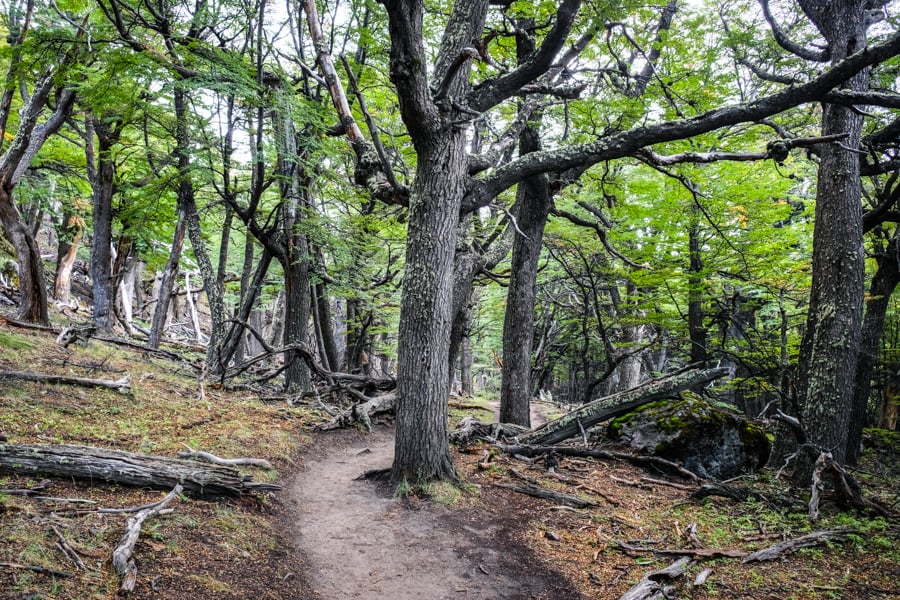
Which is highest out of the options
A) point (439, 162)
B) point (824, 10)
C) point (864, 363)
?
point (824, 10)

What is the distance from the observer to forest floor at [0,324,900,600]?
3.32 meters

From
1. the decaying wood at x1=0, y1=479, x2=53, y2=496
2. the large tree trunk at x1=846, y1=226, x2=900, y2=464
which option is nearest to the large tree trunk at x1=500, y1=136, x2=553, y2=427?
the large tree trunk at x1=846, y1=226, x2=900, y2=464

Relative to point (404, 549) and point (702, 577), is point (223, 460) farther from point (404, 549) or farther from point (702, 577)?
point (702, 577)

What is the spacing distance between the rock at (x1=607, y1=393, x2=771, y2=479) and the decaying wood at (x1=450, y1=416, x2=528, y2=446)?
2049 millimetres

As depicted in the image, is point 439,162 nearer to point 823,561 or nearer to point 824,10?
point 823,561

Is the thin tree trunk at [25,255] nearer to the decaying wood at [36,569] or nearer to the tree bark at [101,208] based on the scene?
the tree bark at [101,208]

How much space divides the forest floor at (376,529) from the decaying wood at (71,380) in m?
0.16

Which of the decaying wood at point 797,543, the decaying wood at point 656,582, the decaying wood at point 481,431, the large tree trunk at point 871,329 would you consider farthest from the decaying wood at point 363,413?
the large tree trunk at point 871,329

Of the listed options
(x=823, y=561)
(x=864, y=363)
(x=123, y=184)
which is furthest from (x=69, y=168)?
(x=864, y=363)

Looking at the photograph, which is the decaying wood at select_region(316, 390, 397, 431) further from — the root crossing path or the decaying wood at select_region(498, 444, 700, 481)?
the decaying wood at select_region(498, 444, 700, 481)

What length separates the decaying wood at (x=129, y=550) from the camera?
2936 millimetres

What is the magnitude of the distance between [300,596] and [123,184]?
12.9 m

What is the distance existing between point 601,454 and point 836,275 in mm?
4217

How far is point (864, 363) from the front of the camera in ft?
28.9
